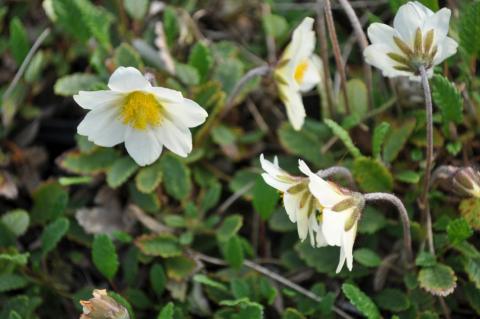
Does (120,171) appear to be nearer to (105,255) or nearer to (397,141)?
(105,255)

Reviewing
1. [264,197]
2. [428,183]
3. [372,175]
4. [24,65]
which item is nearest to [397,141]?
[372,175]

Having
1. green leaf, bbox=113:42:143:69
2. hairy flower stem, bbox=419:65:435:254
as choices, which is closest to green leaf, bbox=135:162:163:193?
green leaf, bbox=113:42:143:69

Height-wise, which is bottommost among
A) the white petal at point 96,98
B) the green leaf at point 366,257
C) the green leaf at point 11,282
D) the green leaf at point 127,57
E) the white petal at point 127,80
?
Answer: the green leaf at point 366,257

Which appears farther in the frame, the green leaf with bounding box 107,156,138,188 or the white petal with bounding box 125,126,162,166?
the green leaf with bounding box 107,156,138,188

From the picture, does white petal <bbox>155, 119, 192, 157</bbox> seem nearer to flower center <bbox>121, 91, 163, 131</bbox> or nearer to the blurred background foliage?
flower center <bbox>121, 91, 163, 131</bbox>

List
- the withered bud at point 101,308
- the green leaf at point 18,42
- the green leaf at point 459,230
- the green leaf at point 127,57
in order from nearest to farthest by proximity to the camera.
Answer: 1. the withered bud at point 101,308
2. the green leaf at point 459,230
3. the green leaf at point 127,57
4. the green leaf at point 18,42

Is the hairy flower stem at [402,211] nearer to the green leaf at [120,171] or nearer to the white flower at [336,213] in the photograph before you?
the white flower at [336,213]

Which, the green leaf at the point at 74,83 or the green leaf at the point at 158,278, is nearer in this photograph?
the green leaf at the point at 158,278

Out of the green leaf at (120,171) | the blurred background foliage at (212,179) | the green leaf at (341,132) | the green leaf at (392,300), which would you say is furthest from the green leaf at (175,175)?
the green leaf at (392,300)
